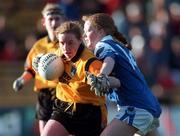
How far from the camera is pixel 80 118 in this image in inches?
313

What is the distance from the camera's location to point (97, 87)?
681 centimetres

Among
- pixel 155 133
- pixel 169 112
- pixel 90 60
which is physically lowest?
pixel 169 112

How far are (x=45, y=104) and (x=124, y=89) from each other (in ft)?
7.75

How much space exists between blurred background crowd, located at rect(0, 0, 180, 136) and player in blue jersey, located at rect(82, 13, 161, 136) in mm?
6327

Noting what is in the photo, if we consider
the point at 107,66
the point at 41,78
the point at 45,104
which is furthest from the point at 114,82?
the point at 45,104

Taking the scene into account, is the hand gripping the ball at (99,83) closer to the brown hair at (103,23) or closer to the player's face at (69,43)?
the brown hair at (103,23)

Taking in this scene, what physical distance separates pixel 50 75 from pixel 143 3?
29.0 feet

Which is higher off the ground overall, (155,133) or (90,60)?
(90,60)

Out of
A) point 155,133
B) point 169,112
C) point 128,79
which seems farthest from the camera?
point 169,112

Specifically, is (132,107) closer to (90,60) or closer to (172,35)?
(90,60)

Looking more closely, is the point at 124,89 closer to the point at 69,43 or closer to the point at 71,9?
the point at 69,43

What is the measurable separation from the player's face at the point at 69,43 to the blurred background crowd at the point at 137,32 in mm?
6206

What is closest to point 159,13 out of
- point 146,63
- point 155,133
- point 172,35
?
point 172,35

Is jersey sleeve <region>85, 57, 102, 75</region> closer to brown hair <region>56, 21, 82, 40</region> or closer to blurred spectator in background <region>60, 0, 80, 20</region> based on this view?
brown hair <region>56, 21, 82, 40</region>
